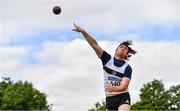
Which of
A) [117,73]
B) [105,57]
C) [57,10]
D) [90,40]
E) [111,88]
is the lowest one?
[111,88]

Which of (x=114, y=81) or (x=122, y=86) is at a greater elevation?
(x=114, y=81)

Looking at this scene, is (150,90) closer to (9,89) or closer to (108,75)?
(9,89)

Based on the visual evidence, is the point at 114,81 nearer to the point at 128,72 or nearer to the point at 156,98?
the point at 128,72

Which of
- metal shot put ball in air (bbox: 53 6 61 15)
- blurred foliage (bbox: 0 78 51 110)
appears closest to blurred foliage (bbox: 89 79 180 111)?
blurred foliage (bbox: 0 78 51 110)

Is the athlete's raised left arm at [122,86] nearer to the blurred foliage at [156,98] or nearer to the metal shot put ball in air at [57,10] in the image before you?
the metal shot put ball in air at [57,10]

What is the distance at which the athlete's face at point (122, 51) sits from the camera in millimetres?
12245

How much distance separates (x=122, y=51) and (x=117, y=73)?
1.54ft

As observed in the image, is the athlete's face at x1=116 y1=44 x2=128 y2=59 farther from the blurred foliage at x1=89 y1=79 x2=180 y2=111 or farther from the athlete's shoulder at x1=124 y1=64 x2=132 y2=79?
the blurred foliage at x1=89 y1=79 x2=180 y2=111

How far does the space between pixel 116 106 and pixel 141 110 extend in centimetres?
6491

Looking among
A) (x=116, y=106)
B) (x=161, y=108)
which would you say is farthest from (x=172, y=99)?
(x=116, y=106)

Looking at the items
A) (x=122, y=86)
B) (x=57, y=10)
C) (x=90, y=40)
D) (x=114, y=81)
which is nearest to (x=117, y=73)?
(x=114, y=81)

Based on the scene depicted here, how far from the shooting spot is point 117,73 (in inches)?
485

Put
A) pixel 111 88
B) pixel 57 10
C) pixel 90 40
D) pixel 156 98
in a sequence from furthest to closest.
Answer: pixel 156 98 → pixel 57 10 → pixel 90 40 → pixel 111 88

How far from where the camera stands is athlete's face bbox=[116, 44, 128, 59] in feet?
40.2
